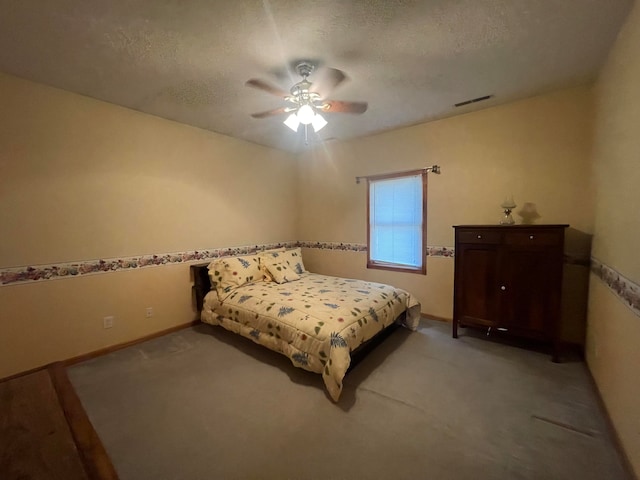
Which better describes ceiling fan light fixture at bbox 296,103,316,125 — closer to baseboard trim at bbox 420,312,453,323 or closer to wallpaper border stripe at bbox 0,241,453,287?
wallpaper border stripe at bbox 0,241,453,287

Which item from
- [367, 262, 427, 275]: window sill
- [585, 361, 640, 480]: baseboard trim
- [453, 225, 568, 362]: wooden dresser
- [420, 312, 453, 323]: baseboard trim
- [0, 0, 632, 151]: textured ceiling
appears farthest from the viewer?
[367, 262, 427, 275]: window sill

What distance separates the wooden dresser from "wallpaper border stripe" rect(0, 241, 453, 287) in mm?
577

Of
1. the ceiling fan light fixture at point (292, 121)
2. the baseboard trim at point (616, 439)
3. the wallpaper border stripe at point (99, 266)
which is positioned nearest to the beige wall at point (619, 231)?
the baseboard trim at point (616, 439)

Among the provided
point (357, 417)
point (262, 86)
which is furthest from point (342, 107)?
point (357, 417)

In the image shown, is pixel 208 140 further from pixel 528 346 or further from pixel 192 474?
pixel 528 346

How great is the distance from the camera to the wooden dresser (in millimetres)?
2389

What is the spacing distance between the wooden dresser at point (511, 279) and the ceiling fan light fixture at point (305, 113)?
1857mm

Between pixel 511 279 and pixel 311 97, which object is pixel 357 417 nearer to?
pixel 511 279

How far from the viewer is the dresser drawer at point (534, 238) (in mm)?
2350

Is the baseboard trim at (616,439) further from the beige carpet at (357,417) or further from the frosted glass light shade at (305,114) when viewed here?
the frosted glass light shade at (305,114)

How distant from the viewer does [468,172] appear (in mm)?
3143

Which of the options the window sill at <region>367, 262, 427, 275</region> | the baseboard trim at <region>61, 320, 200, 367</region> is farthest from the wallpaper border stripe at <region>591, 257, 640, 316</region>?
the baseboard trim at <region>61, 320, 200, 367</region>

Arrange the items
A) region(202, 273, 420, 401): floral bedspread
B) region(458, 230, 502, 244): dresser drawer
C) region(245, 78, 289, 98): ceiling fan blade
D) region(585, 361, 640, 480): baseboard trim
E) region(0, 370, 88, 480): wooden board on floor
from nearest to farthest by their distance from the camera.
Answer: region(0, 370, 88, 480): wooden board on floor
region(585, 361, 640, 480): baseboard trim
region(245, 78, 289, 98): ceiling fan blade
region(202, 273, 420, 401): floral bedspread
region(458, 230, 502, 244): dresser drawer

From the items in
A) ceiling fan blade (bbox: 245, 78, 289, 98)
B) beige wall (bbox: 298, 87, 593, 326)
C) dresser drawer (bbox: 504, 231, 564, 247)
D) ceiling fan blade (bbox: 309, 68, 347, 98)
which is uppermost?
ceiling fan blade (bbox: 309, 68, 347, 98)
